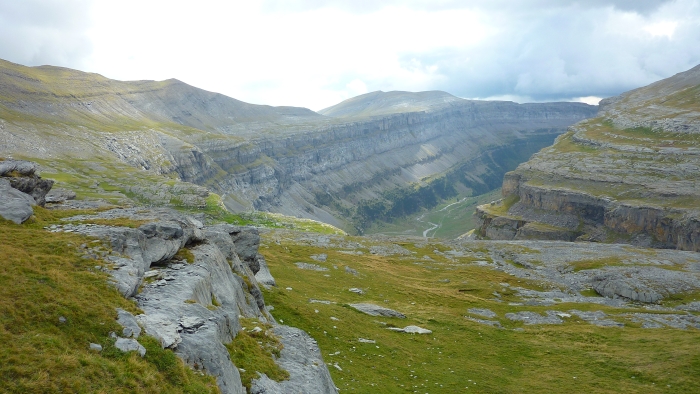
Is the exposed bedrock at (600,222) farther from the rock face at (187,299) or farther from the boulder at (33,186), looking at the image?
the boulder at (33,186)

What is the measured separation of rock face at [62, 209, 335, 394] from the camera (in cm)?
1948

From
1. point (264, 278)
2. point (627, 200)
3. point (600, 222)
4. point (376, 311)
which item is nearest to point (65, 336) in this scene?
point (264, 278)

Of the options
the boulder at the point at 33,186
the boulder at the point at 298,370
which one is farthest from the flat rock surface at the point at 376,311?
the boulder at the point at 33,186

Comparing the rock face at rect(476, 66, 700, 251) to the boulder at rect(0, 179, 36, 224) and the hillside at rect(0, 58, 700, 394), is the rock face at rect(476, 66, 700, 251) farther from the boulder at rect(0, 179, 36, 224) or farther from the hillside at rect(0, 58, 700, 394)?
the boulder at rect(0, 179, 36, 224)

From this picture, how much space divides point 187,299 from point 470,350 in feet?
110

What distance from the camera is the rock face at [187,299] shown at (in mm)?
19484

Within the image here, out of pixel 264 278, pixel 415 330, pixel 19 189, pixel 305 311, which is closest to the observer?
pixel 19 189

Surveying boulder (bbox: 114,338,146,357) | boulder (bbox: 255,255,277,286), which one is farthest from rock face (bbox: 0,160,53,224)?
boulder (bbox: 255,255,277,286)

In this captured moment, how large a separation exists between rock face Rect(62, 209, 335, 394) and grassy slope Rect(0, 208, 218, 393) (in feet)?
2.72

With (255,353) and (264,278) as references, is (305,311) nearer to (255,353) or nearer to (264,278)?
(264,278)

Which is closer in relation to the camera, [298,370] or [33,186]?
[298,370]

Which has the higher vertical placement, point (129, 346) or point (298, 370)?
point (129, 346)

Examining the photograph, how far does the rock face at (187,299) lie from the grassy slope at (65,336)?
83 centimetres

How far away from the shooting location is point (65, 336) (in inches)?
661
